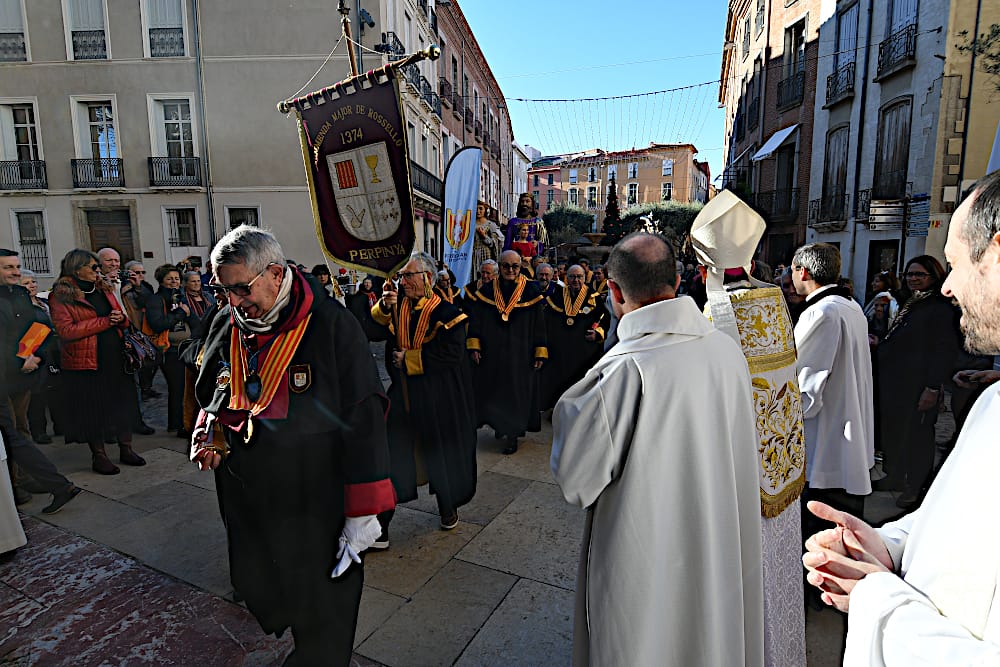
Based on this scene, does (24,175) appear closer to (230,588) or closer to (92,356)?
(92,356)

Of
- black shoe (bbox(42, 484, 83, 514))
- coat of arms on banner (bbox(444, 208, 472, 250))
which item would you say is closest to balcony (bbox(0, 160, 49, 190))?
coat of arms on banner (bbox(444, 208, 472, 250))

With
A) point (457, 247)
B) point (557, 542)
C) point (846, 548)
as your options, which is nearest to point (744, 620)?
point (846, 548)

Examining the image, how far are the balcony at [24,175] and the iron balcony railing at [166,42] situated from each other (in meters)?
5.25

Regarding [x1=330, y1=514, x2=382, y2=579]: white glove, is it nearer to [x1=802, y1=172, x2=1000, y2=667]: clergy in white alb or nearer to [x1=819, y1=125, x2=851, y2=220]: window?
[x1=802, y1=172, x2=1000, y2=667]: clergy in white alb

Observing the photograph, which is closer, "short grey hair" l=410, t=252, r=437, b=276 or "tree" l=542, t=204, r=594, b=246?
"short grey hair" l=410, t=252, r=437, b=276

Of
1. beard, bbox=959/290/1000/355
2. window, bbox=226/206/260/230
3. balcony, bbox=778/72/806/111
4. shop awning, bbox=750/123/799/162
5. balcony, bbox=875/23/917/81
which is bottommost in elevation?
beard, bbox=959/290/1000/355

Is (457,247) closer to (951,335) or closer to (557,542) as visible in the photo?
(557,542)

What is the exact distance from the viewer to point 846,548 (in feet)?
3.88

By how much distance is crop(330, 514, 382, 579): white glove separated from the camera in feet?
7.48

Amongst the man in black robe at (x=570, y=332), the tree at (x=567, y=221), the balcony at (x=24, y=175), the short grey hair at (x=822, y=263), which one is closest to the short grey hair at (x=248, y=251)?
the short grey hair at (x=822, y=263)

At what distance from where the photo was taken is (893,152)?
43.2 ft

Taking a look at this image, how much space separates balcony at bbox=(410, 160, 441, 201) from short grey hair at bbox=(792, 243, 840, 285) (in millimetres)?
16843

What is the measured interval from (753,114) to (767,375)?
2465 centimetres

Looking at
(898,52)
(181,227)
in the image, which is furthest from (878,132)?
(181,227)
